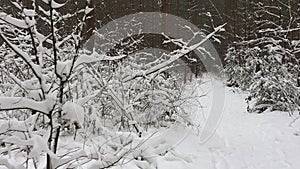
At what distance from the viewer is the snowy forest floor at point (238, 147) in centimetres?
380

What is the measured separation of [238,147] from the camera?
4.66 metres

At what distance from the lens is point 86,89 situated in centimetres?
383

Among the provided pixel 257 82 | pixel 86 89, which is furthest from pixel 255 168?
pixel 257 82

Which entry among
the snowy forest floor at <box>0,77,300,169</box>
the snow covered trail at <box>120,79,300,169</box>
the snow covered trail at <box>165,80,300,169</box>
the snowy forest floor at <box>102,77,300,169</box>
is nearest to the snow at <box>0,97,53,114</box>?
the snowy forest floor at <box>0,77,300,169</box>

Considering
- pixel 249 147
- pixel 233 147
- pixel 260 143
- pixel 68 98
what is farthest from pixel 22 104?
pixel 260 143

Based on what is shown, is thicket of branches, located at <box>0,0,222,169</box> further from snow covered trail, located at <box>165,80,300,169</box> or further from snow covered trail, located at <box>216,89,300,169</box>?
snow covered trail, located at <box>216,89,300,169</box>

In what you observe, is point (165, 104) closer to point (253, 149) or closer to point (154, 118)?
point (154, 118)

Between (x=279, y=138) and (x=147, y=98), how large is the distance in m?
2.10

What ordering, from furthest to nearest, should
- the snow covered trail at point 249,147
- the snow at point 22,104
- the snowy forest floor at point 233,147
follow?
1. the snow covered trail at point 249,147
2. the snowy forest floor at point 233,147
3. the snow at point 22,104

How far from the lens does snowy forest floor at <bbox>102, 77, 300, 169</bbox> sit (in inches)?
150

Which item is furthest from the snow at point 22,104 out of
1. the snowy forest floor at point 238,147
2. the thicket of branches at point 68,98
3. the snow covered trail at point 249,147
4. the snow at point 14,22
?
the snow covered trail at point 249,147

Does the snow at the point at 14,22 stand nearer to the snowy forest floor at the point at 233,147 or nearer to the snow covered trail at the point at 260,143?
the snowy forest floor at the point at 233,147

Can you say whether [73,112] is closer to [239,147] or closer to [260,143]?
[239,147]

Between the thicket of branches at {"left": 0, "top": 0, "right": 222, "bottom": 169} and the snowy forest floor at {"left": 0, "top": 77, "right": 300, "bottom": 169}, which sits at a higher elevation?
the thicket of branches at {"left": 0, "top": 0, "right": 222, "bottom": 169}
